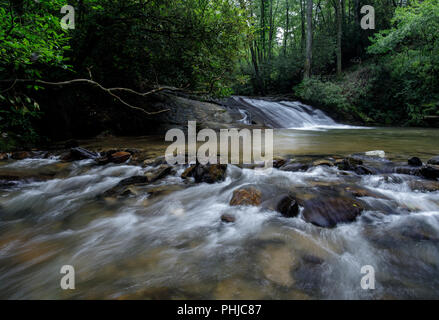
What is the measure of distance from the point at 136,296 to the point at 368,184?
321 cm

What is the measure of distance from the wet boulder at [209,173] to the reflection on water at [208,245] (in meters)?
0.18

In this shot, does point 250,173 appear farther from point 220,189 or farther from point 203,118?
point 203,118

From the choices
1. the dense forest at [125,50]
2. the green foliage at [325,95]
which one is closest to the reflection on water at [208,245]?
the dense forest at [125,50]

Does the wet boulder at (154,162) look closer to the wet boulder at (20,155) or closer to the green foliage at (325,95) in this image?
the wet boulder at (20,155)

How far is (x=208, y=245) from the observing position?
2.11m

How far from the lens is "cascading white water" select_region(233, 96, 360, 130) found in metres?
12.0

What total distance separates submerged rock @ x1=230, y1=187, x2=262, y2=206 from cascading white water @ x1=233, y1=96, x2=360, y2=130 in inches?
347

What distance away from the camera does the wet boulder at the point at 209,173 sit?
3.68 m

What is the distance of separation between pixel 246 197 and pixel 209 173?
3.44 feet

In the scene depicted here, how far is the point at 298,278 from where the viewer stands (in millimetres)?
1583

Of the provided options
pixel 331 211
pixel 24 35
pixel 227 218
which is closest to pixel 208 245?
pixel 227 218

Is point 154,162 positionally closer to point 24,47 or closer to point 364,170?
point 24,47

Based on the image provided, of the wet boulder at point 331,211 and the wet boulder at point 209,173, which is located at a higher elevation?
the wet boulder at point 209,173

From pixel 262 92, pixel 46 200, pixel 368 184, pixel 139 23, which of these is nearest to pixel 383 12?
pixel 262 92
